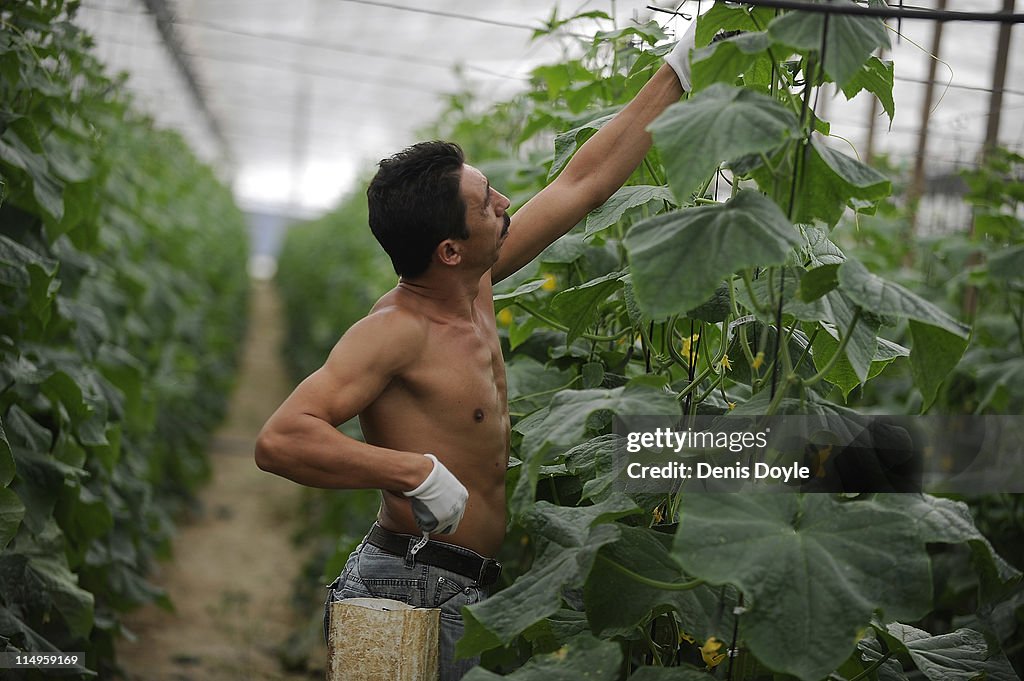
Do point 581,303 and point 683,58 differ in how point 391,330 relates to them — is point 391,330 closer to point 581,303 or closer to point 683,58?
point 581,303

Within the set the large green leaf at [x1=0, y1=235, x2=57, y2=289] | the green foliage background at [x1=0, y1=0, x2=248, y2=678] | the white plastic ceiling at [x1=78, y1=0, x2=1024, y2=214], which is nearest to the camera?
the large green leaf at [x1=0, y1=235, x2=57, y2=289]

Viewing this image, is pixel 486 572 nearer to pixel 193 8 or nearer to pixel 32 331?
pixel 32 331

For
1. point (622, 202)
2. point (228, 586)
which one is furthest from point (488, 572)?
point (228, 586)

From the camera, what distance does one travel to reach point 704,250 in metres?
1.47

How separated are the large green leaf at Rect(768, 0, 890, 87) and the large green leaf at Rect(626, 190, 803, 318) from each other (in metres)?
0.21

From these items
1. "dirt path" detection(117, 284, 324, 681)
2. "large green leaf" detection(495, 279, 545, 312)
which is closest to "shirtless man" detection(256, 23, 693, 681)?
"large green leaf" detection(495, 279, 545, 312)

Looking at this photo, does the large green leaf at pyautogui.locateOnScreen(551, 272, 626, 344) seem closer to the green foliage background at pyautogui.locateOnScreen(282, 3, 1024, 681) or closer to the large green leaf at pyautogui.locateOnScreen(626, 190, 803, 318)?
the green foliage background at pyautogui.locateOnScreen(282, 3, 1024, 681)

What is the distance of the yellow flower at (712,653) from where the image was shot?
171 cm

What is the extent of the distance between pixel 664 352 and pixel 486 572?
57 centimetres

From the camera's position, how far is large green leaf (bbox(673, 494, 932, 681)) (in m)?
1.37

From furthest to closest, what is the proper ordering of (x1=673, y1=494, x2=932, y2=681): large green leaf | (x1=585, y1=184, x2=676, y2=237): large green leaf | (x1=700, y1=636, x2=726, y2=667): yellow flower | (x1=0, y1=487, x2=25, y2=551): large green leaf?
(x1=0, y1=487, x2=25, y2=551): large green leaf → (x1=585, y1=184, x2=676, y2=237): large green leaf → (x1=700, y1=636, x2=726, y2=667): yellow flower → (x1=673, y1=494, x2=932, y2=681): large green leaf

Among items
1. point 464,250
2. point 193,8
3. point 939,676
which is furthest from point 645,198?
point 193,8

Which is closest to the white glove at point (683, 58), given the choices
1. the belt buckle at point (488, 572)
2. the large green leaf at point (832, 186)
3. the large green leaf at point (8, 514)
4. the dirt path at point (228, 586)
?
the large green leaf at point (832, 186)

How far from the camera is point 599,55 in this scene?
125 inches
